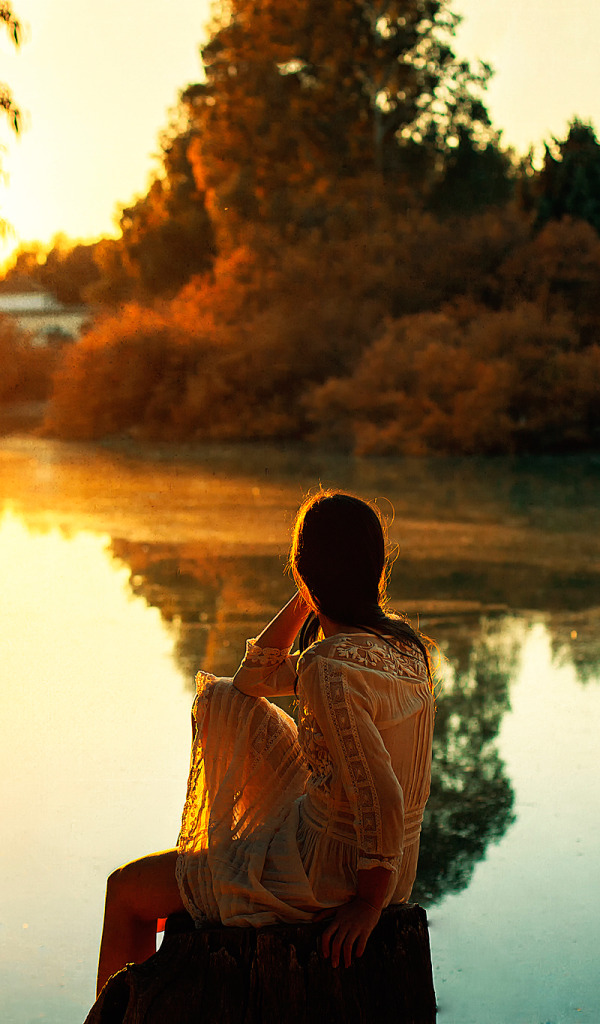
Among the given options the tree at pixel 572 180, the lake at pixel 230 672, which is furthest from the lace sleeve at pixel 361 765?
the tree at pixel 572 180

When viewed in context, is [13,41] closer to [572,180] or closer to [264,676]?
[264,676]

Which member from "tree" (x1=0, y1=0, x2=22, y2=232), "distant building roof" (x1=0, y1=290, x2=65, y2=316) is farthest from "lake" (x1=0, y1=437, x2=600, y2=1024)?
"distant building roof" (x1=0, y1=290, x2=65, y2=316)

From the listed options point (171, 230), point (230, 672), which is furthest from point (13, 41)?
point (171, 230)

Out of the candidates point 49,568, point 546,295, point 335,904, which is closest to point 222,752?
point 335,904

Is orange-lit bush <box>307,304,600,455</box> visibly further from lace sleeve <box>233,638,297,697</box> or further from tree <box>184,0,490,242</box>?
lace sleeve <box>233,638,297,697</box>

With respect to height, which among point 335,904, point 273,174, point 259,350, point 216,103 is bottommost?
point 335,904

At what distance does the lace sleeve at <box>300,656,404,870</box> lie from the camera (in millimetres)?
1875

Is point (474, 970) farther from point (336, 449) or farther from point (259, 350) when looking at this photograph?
point (259, 350)

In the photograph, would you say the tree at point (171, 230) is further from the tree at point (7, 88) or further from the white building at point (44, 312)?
the tree at point (7, 88)

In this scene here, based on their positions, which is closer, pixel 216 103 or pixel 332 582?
pixel 332 582

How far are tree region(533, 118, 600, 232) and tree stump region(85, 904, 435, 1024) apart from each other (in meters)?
22.4

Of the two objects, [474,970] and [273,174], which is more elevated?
[273,174]

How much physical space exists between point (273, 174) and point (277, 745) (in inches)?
1030

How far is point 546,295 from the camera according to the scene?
853 inches
